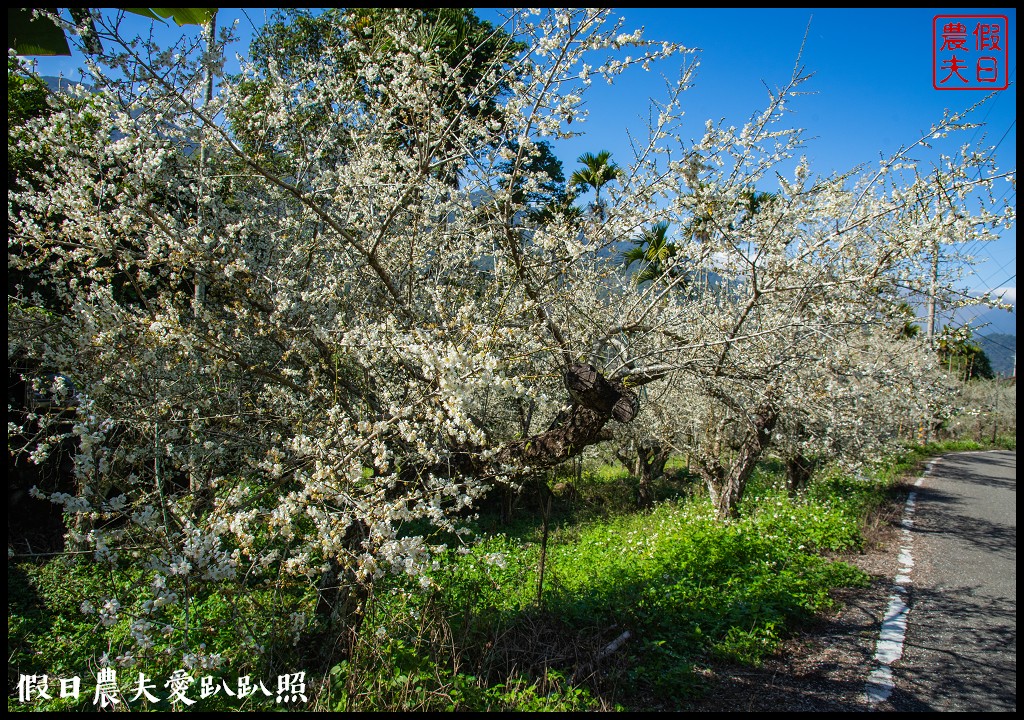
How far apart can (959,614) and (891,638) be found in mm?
1205

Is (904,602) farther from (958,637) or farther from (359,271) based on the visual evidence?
(359,271)

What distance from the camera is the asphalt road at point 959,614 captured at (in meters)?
3.60

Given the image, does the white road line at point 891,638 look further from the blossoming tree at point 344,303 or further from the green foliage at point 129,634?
the green foliage at point 129,634

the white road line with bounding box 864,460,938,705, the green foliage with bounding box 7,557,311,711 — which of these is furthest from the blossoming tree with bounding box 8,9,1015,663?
the white road line with bounding box 864,460,938,705

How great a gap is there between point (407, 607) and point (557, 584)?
6.41 ft

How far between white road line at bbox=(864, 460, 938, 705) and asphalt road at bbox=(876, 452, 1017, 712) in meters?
0.05

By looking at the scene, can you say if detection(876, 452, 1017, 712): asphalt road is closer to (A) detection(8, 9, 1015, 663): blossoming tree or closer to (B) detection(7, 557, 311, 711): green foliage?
(A) detection(8, 9, 1015, 663): blossoming tree

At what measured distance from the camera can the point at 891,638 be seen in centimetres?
443

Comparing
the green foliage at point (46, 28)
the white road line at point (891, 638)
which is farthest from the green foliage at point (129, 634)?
the white road line at point (891, 638)

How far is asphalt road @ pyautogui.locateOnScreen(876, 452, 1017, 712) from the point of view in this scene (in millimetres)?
3604

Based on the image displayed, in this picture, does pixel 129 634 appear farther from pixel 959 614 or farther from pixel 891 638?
pixel 959 614

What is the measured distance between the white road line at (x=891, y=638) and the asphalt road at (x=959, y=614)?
5cm

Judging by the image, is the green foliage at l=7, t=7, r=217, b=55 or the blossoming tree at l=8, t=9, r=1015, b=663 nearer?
the green foliage at l=7, t=7, r=217, b=55

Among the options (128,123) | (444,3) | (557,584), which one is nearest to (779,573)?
(557,584)
